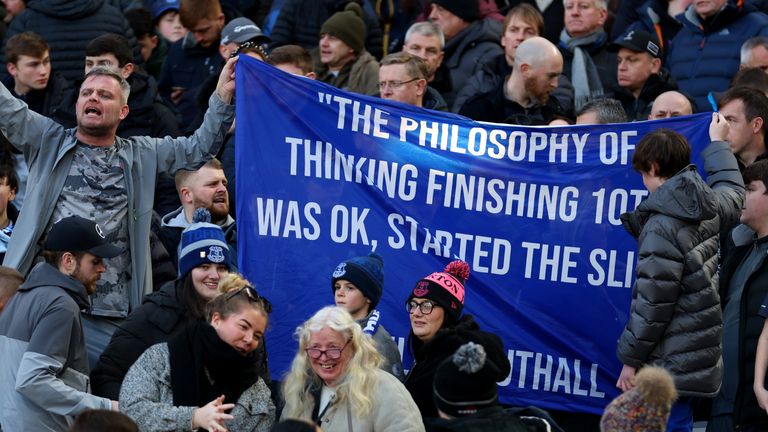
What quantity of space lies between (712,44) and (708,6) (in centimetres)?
30

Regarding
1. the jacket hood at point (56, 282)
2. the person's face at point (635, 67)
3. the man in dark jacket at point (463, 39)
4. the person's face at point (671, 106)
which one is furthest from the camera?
the man in dark jacket at point (463, 39)

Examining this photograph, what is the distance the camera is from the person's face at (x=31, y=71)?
11469 mm

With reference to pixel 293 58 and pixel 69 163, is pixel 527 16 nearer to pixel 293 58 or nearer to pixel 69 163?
pixel 293 58

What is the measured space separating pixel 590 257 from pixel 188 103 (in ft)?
16.5

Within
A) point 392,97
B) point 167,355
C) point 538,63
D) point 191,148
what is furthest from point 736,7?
point 167,355

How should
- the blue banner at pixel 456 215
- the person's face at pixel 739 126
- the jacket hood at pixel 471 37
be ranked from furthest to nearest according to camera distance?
1. the jacket hood at pixel 471 37
2. the person's face at pixel 739 126
3. the blue banner at pixel 456 215

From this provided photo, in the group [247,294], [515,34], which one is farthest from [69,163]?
[515,34]

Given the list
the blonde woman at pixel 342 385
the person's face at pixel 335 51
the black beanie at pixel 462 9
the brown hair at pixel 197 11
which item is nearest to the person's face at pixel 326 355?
the blonde woman at pixel 342 385

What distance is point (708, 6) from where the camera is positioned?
11625 mm

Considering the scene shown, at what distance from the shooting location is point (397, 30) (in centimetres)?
1390

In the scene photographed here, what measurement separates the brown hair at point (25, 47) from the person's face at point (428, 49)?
2907 millimetres

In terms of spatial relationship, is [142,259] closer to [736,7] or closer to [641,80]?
[641,80]

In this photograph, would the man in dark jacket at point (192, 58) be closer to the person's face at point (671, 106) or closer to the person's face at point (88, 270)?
the person's face at point (671, 106)

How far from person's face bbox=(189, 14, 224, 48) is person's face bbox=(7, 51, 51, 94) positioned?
1563mm
